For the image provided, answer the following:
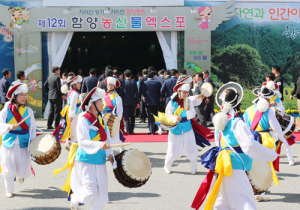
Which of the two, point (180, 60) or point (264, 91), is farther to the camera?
point (180, 60)

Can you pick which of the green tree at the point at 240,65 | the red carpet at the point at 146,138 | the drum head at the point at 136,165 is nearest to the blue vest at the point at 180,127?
the drum head at the point at 136,165

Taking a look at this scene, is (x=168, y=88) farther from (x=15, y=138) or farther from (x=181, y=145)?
(x=15, y=138)

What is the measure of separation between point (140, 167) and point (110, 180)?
7.50ft

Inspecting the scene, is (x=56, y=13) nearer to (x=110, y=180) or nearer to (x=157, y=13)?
(x=157, y=13)

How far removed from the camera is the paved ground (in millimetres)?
5145

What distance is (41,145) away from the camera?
5.27 m

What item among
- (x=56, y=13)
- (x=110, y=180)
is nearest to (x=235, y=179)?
(x=110, y=180)

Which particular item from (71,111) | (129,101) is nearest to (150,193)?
(71,111)

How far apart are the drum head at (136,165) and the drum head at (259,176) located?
3.73 feet

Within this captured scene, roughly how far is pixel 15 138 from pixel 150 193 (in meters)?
2.10

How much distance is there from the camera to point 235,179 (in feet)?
13.3

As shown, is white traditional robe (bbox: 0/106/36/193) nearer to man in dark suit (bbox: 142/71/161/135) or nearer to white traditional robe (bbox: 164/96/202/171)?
white traditional robe (bbox: 164/96/202/171)

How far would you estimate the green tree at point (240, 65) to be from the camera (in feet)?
44.7

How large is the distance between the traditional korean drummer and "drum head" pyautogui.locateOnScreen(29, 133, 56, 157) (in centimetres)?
21
